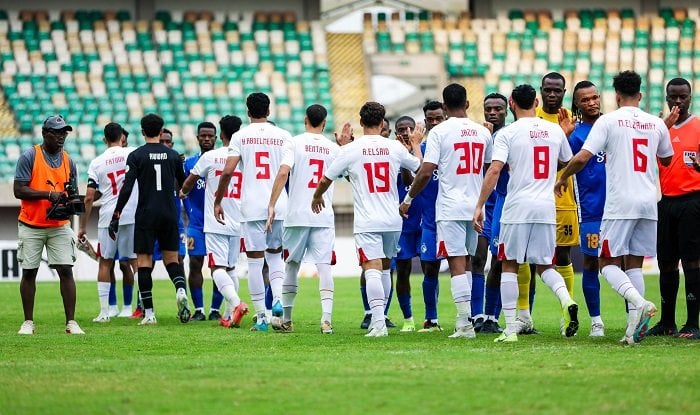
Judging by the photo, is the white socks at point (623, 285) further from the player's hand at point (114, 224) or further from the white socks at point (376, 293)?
the player's hand at point (114, 224)

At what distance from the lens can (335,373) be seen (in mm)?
8508

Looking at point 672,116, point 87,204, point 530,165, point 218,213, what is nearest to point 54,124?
point 218,213

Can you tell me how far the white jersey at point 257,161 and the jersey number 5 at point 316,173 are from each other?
1.64ft

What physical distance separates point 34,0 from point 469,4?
14628 millimetres

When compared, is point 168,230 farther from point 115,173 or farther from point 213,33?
point 213,33

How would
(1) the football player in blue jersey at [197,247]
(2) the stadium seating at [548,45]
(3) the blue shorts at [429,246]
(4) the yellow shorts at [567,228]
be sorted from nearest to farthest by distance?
(4) the yellow shorts at [567,228] → (3) the blue shorts at [429,246] → (1) the football player in blue jersey at [197,247] → (2) the stadium seating at [548,45]

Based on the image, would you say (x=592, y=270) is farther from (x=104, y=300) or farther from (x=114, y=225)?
(x=104, y=300)

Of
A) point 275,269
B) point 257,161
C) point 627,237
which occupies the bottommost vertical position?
point 275,269

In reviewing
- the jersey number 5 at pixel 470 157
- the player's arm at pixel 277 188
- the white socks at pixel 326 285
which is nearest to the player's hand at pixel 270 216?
the player's arm at pixel 277 188

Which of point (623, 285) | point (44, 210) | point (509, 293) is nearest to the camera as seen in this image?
point (623, 285)

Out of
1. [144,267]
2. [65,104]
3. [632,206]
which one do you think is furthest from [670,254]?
[65,104]

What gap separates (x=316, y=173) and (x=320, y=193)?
837mm

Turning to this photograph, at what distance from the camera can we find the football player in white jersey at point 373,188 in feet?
38.5

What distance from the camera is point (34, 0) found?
38.9 metres
